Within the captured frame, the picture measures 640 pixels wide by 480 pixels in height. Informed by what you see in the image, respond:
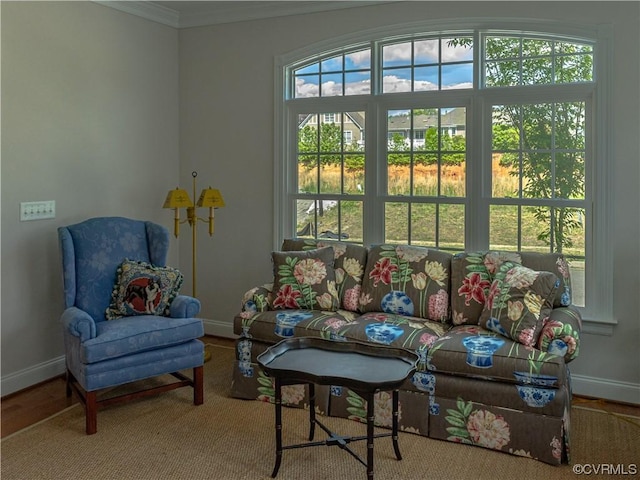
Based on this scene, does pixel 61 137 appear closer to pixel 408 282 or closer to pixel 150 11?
pixel 150 11

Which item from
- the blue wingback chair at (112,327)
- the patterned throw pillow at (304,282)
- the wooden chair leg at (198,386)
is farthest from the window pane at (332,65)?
the wooden chair leg at (198,386)

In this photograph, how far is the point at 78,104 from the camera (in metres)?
4.14

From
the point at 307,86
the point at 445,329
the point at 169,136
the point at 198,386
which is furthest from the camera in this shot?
the point at 169,136

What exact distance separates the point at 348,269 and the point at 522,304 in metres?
1.23

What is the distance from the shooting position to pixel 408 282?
3723 millimetres

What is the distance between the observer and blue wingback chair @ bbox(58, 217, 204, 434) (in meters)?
3.20

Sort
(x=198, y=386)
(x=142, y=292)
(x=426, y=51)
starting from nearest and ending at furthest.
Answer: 1. (x=198, y=386)
2. (x=142, y=292)
3. (x=426, y=51)

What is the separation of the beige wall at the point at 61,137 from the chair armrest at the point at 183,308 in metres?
0.98

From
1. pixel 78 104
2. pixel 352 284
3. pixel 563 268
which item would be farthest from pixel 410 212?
pixel 78 104

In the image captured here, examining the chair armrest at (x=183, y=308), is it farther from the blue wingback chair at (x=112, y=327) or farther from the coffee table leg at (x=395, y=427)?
the coffee table leg at (x=395, y=427)

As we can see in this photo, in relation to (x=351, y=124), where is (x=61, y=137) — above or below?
below

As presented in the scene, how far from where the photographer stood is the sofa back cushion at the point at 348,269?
12.7 ft

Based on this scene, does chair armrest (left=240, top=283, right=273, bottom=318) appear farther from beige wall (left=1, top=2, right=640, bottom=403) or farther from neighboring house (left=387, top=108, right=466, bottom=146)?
neighboring house (left=387, top=108, right=466, bottom=146)

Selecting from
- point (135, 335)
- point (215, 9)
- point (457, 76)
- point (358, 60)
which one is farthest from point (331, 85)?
point (135, 335)
